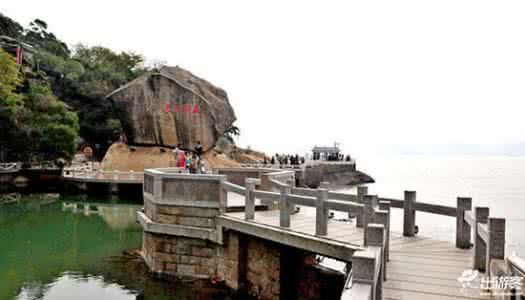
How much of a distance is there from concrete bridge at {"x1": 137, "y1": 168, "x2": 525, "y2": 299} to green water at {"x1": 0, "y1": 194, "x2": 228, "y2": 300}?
32.8 inches

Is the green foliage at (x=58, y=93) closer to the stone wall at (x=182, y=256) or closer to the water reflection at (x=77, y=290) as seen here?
the water reflection at (x=77, y=290)

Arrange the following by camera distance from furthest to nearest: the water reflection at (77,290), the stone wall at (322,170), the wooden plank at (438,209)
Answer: the stone wall at (322,170) → the water reflection at (77,290) → the wooden plank at (438,209)

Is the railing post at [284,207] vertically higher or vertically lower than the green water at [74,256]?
higher

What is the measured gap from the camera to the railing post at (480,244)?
664 cm

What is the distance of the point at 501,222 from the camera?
5.57 meters

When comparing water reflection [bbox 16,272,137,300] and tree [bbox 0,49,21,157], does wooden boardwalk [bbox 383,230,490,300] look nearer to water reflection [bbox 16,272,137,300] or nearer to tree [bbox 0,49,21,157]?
water reflection [bbox 16,272,137,300]

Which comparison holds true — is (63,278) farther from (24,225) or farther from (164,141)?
(164,141)

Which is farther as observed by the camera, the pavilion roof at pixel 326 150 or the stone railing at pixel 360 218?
the pavilion roof at pixel 326 150

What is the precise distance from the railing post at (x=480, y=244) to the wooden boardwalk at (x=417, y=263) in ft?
0.96

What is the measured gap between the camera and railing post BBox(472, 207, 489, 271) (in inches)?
261

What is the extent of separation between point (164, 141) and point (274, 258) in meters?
25.8

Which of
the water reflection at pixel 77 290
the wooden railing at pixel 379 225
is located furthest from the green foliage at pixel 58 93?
the wooden railing at pixel 379 225

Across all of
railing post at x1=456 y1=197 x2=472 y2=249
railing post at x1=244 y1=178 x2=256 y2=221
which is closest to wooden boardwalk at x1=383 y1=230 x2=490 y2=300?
railing post at x1=456 y1=197 x2=472 y2=249

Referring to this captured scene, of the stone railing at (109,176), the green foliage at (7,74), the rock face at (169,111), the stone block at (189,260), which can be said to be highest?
the green foliage at (7,74)
